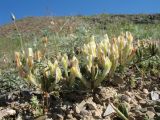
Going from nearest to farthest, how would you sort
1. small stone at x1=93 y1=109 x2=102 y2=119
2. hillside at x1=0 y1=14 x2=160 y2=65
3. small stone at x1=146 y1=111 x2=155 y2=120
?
small stone at x1=146 y1=111 x2=155 y2=120, small stone at x1=93 y1=109 x2=102 y2=119, hillside at x1=0 y1=14 x2=160 y2=65

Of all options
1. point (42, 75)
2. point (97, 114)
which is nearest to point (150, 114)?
point (97, 114)

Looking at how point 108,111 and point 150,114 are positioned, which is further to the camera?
point 108,111

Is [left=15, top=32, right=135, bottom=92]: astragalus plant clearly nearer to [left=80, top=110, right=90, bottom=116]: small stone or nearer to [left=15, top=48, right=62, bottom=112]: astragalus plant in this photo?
[left=15, top=48, right=62, bottom=112]: astragalus plant

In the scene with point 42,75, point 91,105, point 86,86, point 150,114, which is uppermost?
point 42,75

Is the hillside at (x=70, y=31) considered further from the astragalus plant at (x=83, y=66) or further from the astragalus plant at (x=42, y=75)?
the astragalus plant at (x=42, y=75)

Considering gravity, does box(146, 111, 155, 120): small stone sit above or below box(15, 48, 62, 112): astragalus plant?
below

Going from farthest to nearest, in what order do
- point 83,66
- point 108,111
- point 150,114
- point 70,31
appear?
point 70,31
point 83,66
point 108,111
point 150,114

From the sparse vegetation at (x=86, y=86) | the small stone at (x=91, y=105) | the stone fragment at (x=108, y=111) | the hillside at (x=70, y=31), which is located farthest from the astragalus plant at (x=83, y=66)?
the hillside at (x=70, y=31)

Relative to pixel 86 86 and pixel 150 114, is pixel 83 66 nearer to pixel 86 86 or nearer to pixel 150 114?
pixel 86 86

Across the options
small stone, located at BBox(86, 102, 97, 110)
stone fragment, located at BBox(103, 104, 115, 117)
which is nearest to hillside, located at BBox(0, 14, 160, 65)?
small stone, located at BBox(86, 102, 97, 110)

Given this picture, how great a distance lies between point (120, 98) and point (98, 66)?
554 mm

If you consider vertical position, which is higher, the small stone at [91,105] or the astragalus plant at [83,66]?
the astragalus plant at [83,66]

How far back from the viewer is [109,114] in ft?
17.6

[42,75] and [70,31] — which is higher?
[70,31]
